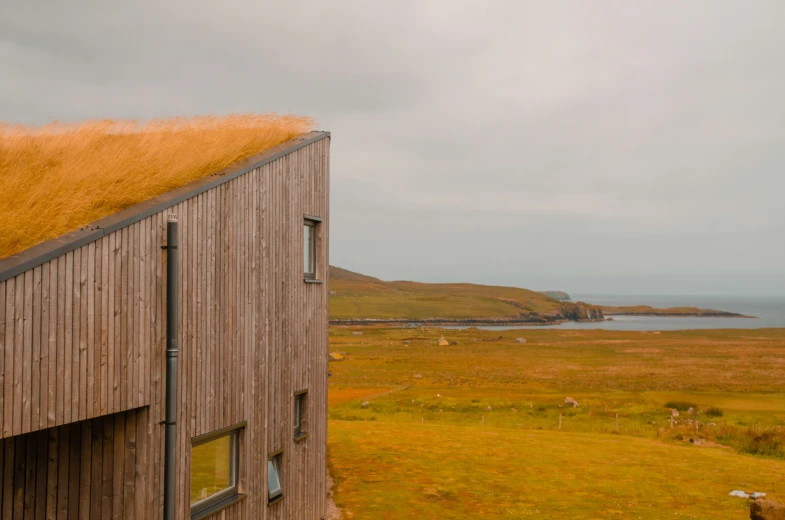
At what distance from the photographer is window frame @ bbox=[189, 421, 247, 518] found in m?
10.3

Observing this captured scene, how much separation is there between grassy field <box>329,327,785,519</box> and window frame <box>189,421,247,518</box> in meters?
5.78

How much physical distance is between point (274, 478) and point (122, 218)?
682 centimetres

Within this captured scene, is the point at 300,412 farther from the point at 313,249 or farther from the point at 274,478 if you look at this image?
the point at 313,249

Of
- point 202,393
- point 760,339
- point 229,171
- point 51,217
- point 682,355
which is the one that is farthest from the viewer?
point 760,339

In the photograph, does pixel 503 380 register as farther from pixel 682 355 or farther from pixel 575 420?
pixel 682 355

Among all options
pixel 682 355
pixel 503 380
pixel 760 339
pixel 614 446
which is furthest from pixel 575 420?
pixel 760 339

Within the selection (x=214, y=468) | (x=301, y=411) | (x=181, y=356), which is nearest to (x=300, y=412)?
(x=301, y=411)

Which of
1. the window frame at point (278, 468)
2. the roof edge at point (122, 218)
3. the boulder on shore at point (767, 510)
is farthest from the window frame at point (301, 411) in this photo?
the boulder on shore at point (767, 510)

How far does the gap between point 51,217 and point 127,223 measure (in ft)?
3.23

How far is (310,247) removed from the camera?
14828 mm

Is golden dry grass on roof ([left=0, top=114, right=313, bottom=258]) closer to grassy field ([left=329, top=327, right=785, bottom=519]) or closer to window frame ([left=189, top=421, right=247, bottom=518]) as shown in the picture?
window frame ([left=189, top=421, right=247, bottom=518])

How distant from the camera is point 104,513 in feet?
28.9

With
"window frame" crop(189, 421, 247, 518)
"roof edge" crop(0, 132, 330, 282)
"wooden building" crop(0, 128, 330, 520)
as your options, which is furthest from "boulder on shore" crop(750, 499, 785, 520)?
"roof edge" crop(0, 132, 330, 282)

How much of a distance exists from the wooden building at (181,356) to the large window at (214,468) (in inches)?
1.3
